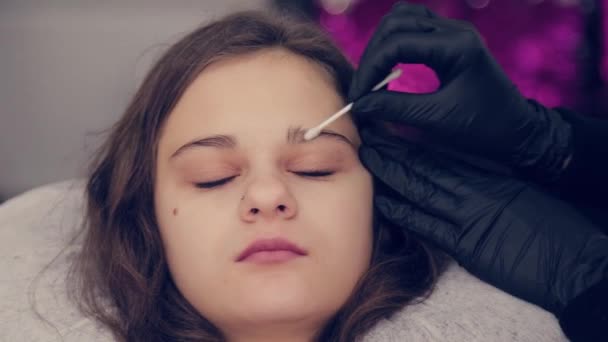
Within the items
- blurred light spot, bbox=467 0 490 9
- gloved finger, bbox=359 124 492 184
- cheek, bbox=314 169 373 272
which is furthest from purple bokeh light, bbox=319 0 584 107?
cheek, bbox=314 169 373 272

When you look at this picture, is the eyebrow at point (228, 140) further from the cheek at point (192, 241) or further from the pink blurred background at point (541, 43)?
the pink blurred background at point (541, 43)

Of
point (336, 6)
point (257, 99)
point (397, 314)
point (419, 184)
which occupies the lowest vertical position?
point (397, 314)

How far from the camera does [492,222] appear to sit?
36.4 inches

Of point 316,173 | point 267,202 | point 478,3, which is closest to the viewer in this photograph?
point 267,202

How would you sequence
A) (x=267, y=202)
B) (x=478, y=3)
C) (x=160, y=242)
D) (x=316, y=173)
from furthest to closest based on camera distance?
(x=478, y=3)
(x=160, y=242)
(x=316, y=173)
(x=267, y=202)

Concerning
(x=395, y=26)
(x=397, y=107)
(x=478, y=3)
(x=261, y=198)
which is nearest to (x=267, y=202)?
(x=261, y=198)

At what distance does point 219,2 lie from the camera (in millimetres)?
1865

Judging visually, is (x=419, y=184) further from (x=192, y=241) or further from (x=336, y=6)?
(x=336, y=6)

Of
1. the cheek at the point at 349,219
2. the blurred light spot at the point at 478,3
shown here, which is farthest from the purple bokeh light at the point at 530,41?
the cheek at the point at 349,219

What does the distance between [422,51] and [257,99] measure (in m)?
0.30

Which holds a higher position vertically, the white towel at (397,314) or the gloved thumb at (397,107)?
the gloved thumb at (397,107)

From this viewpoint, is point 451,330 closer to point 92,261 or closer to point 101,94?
point 92,261

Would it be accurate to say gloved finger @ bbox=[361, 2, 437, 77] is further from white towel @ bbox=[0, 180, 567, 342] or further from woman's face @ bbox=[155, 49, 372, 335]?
white towel @ bbox=[0, 180, 567, 342]

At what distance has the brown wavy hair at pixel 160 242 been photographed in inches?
35.8
